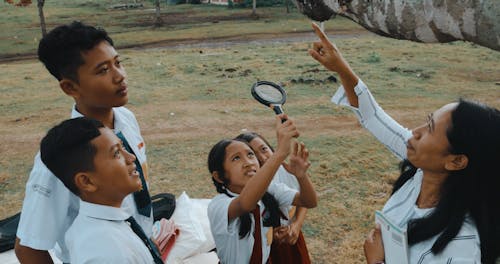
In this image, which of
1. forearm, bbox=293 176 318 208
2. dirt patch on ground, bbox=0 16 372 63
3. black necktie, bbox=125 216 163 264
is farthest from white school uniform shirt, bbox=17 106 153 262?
dirt patch on ground, bbox=0 16 372 63

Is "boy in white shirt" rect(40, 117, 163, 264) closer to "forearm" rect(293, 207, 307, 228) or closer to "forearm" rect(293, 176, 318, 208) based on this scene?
"forearm" rect(293, 176, 318, 208)

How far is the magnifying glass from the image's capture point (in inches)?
83.7

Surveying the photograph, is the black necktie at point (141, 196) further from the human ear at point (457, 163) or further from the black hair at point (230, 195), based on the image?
the human ear at point (457, 163)

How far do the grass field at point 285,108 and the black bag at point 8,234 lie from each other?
4.00 ft

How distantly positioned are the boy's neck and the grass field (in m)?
2.28

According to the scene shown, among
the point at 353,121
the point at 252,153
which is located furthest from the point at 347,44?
the point at 252,153

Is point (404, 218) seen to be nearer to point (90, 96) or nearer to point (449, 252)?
point (449, 252)

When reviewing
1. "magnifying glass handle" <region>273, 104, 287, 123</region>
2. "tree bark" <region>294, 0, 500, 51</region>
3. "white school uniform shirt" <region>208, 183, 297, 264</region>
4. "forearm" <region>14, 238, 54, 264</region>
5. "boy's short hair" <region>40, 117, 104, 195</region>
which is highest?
"tree bark" <region>294, 0, 500, 51</region>

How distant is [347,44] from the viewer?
14.2m

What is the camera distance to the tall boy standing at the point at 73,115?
1.79 metres

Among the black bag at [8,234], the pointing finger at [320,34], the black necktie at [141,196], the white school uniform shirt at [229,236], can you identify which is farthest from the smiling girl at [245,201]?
Result: the black bag at [8,234]

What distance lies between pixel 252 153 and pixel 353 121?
4881 millimetres

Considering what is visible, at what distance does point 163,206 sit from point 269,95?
1.89 meters

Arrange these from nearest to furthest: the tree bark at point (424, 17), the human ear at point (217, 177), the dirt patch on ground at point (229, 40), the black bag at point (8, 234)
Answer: the tree bark at point (424, 17)
the human ear at point (217, 177)
the black bag at point (8, 234)
the dirt patch on ground at point (229, 40)
